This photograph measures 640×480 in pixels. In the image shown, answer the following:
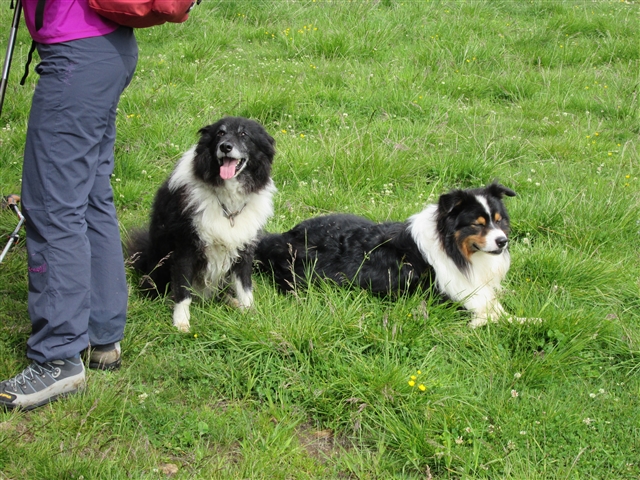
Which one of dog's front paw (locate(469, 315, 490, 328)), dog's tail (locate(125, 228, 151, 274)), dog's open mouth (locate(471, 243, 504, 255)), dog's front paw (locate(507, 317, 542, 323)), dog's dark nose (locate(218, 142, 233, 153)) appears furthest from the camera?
dog's tail (locate(125, 228, 151, 274))

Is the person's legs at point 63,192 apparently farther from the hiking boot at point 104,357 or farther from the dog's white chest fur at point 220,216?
the dog's white chest fur at point 220,216

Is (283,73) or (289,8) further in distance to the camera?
(289,8)

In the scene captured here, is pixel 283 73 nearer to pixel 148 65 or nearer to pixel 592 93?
pixel 148 65

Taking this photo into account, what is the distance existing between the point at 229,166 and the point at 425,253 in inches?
Answer: 51.9

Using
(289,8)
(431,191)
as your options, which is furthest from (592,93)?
(289,8)

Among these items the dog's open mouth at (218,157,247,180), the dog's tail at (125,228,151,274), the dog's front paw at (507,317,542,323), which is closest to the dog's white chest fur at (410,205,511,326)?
the dog's front paw at (507,317,542,323)

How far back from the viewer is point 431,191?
5.27 m

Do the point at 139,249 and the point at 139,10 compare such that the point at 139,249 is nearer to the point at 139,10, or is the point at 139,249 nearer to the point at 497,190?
the point at 139,10

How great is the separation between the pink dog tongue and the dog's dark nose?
A: 0.07m

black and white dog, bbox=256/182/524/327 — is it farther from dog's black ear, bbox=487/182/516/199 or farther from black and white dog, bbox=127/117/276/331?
black and white dog, bbox=127/117/276/331

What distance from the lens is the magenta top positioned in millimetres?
2631

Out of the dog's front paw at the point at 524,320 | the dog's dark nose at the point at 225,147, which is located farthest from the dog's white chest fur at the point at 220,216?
the dog's front paw at the point at 524,320

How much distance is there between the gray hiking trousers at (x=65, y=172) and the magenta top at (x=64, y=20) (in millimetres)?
33

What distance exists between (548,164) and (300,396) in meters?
3.66
